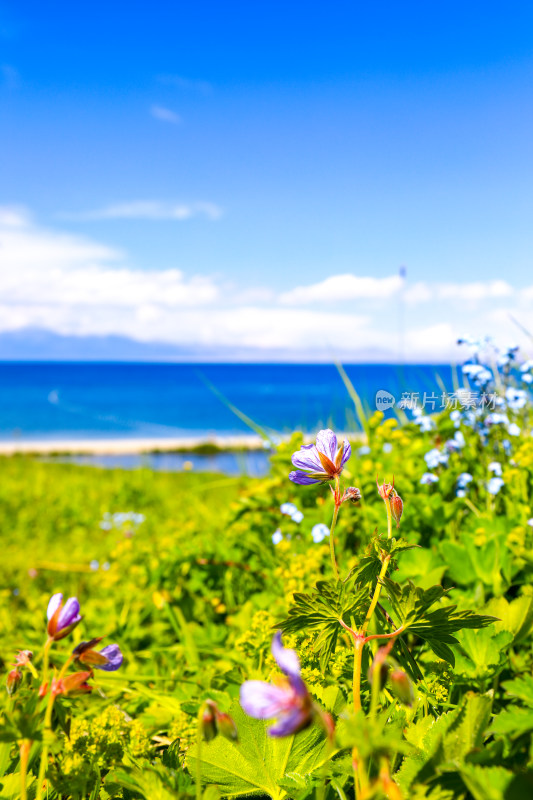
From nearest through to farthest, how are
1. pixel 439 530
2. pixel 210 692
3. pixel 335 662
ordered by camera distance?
pixel 335 662
pixel 210 692
pixel 439 530

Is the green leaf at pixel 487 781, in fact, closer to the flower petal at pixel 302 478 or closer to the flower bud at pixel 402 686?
the flower bud at pixel 402 686

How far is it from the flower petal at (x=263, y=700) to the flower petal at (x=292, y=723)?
0.05 ft

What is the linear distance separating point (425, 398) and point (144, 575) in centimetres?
157

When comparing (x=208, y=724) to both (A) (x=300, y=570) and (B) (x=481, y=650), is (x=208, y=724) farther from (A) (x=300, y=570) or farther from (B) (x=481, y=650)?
(A) (x=300, y=570)

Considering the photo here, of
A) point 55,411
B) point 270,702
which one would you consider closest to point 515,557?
point 270,702

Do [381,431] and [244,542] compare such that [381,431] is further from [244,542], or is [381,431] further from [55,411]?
[55,411]

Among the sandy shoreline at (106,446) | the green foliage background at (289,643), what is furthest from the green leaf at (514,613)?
the sandy shoreline at (106,446)

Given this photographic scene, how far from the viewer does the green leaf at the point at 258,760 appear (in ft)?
3.61

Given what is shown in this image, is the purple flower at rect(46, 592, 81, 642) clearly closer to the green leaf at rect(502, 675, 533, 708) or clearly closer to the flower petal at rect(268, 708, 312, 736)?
the flower petal at rect(268, 708, 312, 736)

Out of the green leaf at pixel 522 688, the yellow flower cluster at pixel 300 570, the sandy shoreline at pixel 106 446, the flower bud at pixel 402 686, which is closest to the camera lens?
the flower bud at pixel 402 686

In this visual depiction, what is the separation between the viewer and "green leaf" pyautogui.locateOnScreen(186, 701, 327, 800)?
1.10 metres

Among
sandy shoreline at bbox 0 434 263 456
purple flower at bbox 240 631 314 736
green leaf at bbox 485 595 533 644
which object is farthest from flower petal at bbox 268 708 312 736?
sandy shoreline at bbox 0 434 263 456

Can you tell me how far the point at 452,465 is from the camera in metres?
2.59

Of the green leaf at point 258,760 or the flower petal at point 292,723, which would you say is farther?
the green leaf at point 258,760
